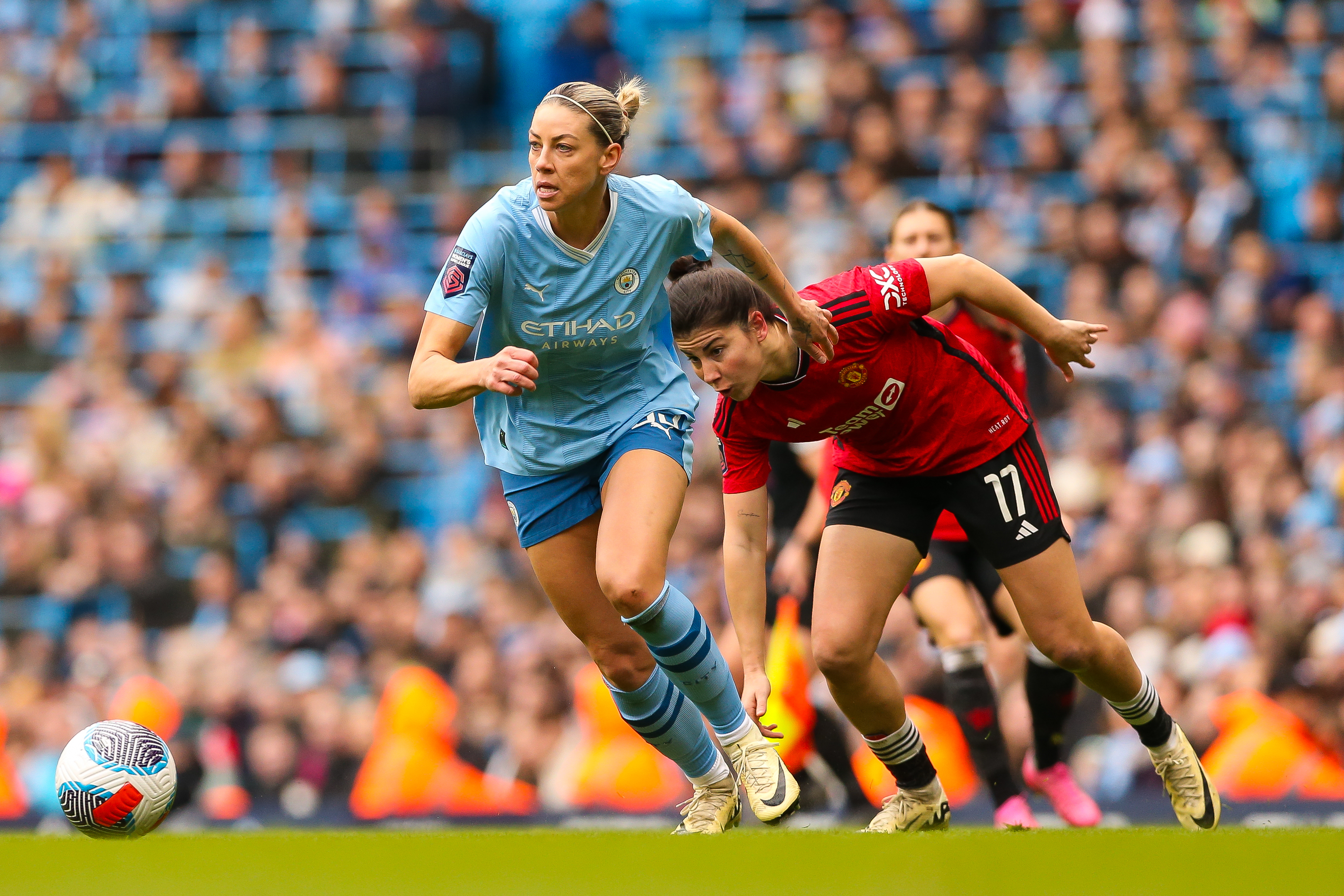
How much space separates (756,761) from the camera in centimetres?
552

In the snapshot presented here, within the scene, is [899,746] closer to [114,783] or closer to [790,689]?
[790,689]

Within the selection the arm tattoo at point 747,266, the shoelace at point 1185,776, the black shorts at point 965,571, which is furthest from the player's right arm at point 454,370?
the shoelace at point 1185,776

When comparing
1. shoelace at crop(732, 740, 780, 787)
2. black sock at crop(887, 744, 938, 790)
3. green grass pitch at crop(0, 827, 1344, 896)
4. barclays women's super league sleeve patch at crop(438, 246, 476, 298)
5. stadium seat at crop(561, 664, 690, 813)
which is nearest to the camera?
green grass pitch at crop(0, 827, 1344, 896)

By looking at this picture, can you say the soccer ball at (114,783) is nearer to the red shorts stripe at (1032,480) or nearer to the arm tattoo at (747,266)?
the arm tattoo at (747,266)

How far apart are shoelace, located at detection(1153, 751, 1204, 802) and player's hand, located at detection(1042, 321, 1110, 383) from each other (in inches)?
60.2

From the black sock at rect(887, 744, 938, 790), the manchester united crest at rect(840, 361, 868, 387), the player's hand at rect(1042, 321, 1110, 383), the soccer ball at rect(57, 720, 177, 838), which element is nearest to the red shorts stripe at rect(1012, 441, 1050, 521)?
the player's hand at rect(1042, 321, 1110, 383)

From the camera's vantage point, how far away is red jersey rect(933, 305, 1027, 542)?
6773 millimetres

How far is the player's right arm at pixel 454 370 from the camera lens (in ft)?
14.4

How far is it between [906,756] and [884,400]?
1331 millimetres

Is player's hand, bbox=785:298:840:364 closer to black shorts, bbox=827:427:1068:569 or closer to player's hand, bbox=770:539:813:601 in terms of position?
black shorts, bbox=827:427:1068:569

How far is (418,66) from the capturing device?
51.0 feet

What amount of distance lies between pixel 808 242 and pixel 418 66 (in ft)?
16.7

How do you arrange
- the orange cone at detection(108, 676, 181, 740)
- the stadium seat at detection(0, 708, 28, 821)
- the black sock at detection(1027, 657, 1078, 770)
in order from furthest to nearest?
the stadium seat at detection(0, 708, 28, 821) → the orange cone at detection(108, 676, 181, 740) → the black sock at detection(1027, 657, 1078, 770)

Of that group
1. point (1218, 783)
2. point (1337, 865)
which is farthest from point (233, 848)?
point (1218, 783)
